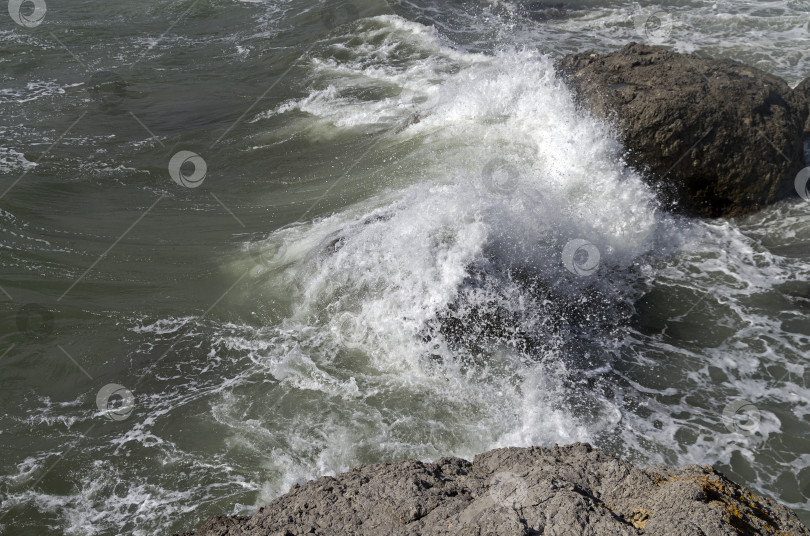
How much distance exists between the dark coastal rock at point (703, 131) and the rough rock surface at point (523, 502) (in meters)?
5.12

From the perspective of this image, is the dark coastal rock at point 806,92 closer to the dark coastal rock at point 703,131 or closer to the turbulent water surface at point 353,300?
the dark coastal rock at point 703,131

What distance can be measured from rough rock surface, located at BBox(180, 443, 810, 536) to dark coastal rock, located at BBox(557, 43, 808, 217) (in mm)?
5116

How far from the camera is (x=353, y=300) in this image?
6.11 m

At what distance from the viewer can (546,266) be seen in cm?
643

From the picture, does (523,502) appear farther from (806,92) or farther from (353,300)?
(806,92)

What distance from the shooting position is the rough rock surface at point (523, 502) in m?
2.57

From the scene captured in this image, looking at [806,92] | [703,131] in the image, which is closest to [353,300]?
[703,131]

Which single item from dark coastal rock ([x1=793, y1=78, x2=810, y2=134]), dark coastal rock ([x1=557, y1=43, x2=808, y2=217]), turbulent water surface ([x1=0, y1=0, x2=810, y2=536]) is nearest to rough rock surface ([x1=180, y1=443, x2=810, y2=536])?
turbulent water surface ([x1=0, y1=0, x2=810, y2=536])

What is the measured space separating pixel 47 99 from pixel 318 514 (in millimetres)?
10464

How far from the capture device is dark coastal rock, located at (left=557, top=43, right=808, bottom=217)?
292 inches

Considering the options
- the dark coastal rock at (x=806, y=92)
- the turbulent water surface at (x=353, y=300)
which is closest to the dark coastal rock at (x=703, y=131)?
the turbulent water surface at (x=353, y=300)

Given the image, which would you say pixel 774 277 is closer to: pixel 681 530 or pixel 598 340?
pixel 598 340

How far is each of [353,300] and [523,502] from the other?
11.8 ft

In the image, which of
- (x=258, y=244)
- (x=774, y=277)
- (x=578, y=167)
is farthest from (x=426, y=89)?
(x=774, y=277)
